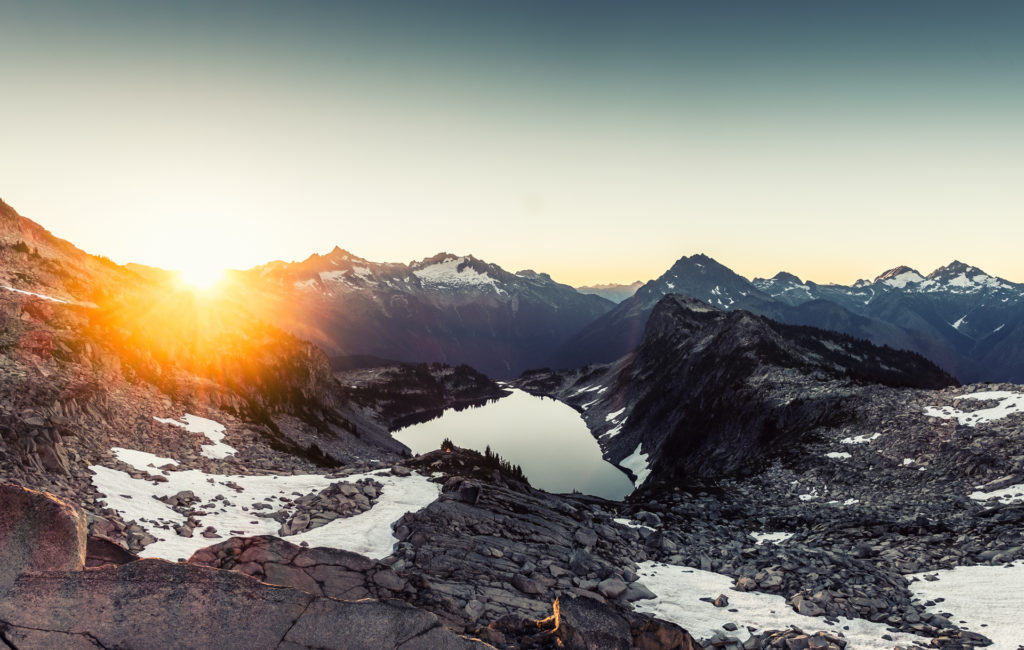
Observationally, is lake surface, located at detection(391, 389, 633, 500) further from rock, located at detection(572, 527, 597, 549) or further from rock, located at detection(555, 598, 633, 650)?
rock, located at detection(555, 598, 633, 650)

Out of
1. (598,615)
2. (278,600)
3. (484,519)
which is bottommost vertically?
(484,519)

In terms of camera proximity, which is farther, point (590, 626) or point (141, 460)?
point (141, 460)

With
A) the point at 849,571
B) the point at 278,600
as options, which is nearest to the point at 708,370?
the point at 849,571

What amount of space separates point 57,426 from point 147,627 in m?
26.1

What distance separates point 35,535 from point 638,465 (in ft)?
302

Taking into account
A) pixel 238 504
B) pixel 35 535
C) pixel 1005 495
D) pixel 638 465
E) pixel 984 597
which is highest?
pixel 1005 495

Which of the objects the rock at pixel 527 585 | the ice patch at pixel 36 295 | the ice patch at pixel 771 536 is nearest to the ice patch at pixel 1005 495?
the ice patch at pixel 771 536

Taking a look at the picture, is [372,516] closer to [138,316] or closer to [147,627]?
[147,627]

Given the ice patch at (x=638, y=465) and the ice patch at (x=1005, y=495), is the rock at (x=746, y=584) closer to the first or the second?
the ice patch at (x=1005, y=495)

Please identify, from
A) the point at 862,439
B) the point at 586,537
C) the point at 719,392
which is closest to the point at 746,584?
the point at 586,537

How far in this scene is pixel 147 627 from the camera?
6.60 metres

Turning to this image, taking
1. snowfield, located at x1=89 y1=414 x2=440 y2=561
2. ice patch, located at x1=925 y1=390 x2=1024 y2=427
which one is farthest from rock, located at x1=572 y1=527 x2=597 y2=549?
ice patch, located at x1=925 y1=390 x2=1024 y2=427

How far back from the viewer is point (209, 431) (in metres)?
42.9

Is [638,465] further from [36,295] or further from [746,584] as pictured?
[36,295]
